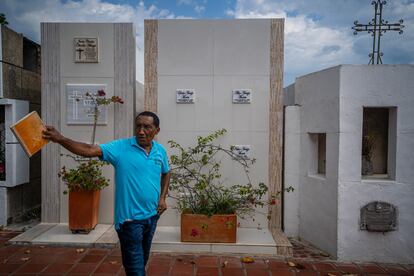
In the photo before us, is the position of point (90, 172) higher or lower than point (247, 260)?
higher

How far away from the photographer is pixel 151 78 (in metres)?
4.98

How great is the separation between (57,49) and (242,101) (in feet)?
10.2

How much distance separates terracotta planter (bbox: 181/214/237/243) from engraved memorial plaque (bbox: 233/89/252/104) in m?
1.80

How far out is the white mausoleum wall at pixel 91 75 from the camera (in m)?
4.98

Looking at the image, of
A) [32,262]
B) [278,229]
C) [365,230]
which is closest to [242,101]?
[278,229]

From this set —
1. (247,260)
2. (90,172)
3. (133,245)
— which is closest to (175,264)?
(247,260)

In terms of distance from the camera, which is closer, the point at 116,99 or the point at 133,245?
the point at 133,245

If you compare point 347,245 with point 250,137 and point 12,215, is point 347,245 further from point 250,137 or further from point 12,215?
point 12,215

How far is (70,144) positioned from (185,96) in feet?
9.32

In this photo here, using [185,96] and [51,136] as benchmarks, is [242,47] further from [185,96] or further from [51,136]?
[51,136]

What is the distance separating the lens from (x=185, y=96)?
496cm

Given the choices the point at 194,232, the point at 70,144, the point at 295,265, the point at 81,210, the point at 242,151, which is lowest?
the point at 295,265

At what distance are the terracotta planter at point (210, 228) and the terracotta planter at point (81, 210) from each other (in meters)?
1.47

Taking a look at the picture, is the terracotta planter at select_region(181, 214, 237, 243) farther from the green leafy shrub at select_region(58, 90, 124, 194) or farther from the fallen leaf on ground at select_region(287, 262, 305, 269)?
the green leafy shrub at select_region(58, 90, 124, 194)
